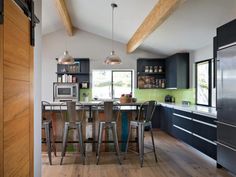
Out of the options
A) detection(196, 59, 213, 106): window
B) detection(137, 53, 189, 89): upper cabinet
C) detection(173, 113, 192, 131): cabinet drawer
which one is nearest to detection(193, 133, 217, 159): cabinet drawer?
detection(173, 113, 192, 131): cabinet drawer

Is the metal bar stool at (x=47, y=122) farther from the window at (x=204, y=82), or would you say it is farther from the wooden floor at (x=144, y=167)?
the window at (x=204, y=82)

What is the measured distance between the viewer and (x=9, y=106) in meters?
1.18

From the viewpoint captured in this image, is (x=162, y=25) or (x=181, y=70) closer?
(x=162, y=25)

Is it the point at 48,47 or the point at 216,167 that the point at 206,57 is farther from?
the point at 48,47

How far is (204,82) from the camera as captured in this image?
538 cm

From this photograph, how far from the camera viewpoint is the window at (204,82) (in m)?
5.09

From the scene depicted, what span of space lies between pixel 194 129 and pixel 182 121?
0.63 meters

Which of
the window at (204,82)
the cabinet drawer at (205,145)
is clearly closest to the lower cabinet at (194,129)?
the cabinet drawer at (205,145)

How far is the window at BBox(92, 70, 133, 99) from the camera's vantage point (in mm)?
7199

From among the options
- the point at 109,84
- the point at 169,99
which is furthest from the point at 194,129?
the point at 109,84

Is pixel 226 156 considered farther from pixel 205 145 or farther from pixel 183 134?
pixel 183 134

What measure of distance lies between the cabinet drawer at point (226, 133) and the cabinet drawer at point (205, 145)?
366mm

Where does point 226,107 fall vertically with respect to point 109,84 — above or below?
below

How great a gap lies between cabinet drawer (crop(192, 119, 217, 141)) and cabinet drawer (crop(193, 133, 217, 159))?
7cm
